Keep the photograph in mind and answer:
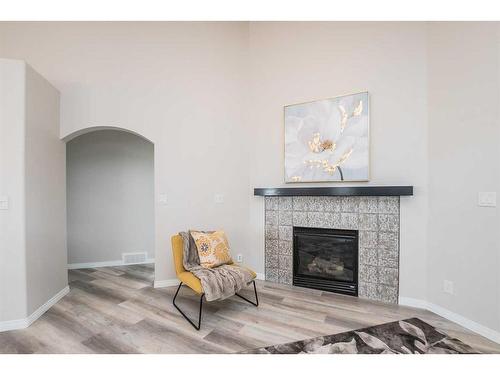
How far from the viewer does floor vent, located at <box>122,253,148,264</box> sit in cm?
391

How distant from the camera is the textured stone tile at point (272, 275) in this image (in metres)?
3.15

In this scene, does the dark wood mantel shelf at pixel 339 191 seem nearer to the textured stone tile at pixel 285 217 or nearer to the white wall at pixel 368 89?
the white wall at pixel 368 89

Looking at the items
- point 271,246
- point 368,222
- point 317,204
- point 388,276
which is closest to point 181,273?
point 271,246

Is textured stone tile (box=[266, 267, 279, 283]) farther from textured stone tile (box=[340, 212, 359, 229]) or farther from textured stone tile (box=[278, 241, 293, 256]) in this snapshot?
textured stone tile (box=[340, 212, 359, 229])

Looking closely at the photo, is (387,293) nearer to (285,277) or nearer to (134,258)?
(285,277)

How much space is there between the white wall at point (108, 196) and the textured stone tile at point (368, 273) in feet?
10.7

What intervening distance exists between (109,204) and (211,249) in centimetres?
238

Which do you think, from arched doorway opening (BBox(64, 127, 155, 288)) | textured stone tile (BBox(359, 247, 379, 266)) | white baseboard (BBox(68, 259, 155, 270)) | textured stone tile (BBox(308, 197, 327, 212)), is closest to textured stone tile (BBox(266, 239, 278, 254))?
textured stone tile (BBox(308, 197, 327, 212))

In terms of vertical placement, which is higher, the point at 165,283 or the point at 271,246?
the point at 271,246

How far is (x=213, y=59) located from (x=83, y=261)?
3644 mm

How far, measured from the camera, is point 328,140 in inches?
A: 111
